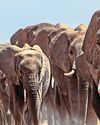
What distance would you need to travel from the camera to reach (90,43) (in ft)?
15.3

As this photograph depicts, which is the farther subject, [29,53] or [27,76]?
[29,53]

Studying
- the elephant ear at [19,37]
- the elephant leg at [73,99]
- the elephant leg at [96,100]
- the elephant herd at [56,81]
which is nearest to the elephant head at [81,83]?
the elephant herd at [56,81]

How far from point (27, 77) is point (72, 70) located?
3.18ft

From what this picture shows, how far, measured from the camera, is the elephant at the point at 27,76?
20.6 feet

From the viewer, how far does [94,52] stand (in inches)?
174

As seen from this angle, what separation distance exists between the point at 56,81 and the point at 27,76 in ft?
8.26

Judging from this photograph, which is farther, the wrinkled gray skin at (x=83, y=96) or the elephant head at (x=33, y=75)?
the wrinkled gray skin at (x=83, y=96)

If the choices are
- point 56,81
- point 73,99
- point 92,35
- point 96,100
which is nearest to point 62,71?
point 56,81

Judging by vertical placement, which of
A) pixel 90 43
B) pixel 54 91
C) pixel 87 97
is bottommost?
pixel 54 91

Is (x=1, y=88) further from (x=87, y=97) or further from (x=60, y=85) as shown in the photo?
(x=87, y=97)

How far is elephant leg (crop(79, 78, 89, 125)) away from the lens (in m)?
6.98

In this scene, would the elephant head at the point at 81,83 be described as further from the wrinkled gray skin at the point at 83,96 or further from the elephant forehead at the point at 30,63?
the elephant forehead at the point at 30,63

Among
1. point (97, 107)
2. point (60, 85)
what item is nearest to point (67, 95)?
point (60, 85)

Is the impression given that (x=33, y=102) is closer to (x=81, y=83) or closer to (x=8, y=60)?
(x=81, y=83)
